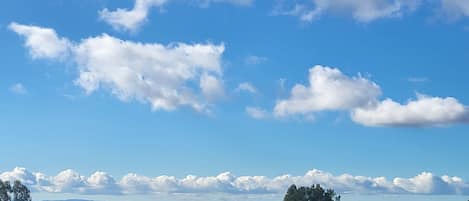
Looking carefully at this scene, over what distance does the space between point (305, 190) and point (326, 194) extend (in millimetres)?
7685

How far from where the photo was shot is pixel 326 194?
18962cm

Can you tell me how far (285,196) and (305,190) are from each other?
792 cm

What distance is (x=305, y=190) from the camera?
188 metres

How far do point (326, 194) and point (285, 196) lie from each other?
14.3 meters

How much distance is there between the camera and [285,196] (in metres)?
192
